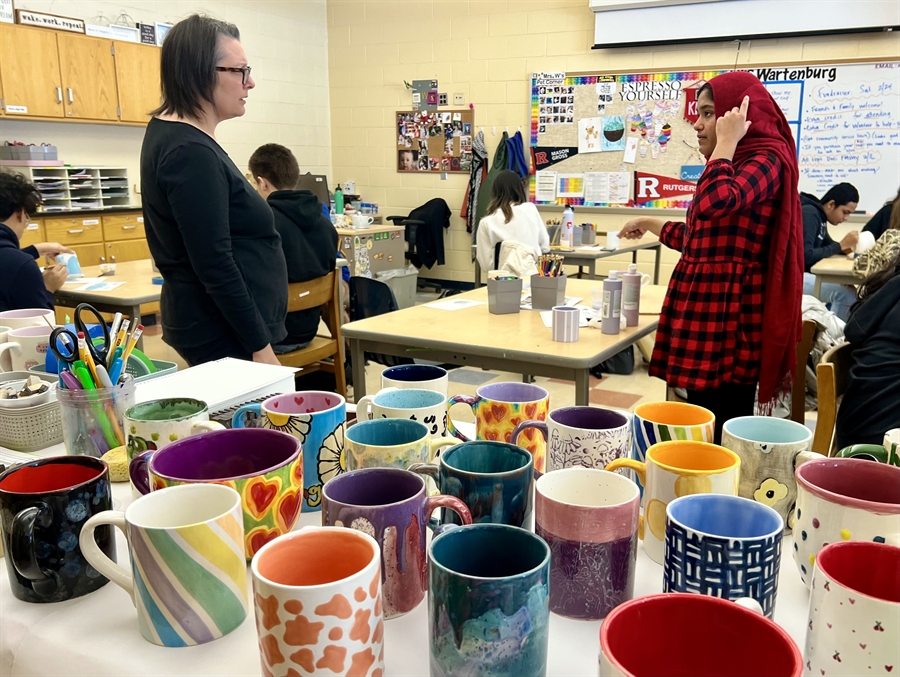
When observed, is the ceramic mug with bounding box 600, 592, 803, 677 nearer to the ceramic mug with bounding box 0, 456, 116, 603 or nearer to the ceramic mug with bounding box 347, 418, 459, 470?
the ceramic mug with bounding box 347, 418, 459, 470

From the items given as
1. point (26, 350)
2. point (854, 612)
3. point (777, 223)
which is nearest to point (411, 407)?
point (854, 612)

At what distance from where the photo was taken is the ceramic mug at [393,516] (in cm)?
65

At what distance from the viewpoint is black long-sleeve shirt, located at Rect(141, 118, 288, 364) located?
5.71ft

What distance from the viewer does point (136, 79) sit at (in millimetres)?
5898

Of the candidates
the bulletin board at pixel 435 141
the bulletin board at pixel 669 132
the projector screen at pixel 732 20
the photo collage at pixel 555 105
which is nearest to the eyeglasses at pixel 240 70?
the bulletin board at pixel 669 132

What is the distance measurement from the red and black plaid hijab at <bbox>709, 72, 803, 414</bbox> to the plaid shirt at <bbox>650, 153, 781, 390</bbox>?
1.5 inches

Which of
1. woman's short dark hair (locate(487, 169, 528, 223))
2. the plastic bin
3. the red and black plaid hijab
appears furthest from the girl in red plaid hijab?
the plastic bin

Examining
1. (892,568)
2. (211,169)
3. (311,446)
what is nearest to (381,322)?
(211,169)

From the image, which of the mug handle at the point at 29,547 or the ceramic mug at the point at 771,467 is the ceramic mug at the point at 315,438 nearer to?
the mug handle at the point at 29,547

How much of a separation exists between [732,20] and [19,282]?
5507mm

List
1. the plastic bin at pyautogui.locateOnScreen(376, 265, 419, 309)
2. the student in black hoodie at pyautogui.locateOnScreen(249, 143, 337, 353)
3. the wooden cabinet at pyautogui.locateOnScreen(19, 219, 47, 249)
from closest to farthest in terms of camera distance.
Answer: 1. the student in black hoodie at pyautogui.locateOnScreen(249, 143, 337, 353)
2. the wooden cabinet at pyautogui.locateOnScreen(19, 219, 47, 249)
3. the plastic bin at pyautogui.locateOnScreen(376, 265, 419, 309)

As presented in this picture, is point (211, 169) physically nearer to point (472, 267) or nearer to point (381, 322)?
point (381, 322)

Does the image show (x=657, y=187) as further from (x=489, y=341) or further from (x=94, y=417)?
(x=94, y=417)

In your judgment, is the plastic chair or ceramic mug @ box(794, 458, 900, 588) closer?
ceramic mug @ box(794, 458, 900, 588)
